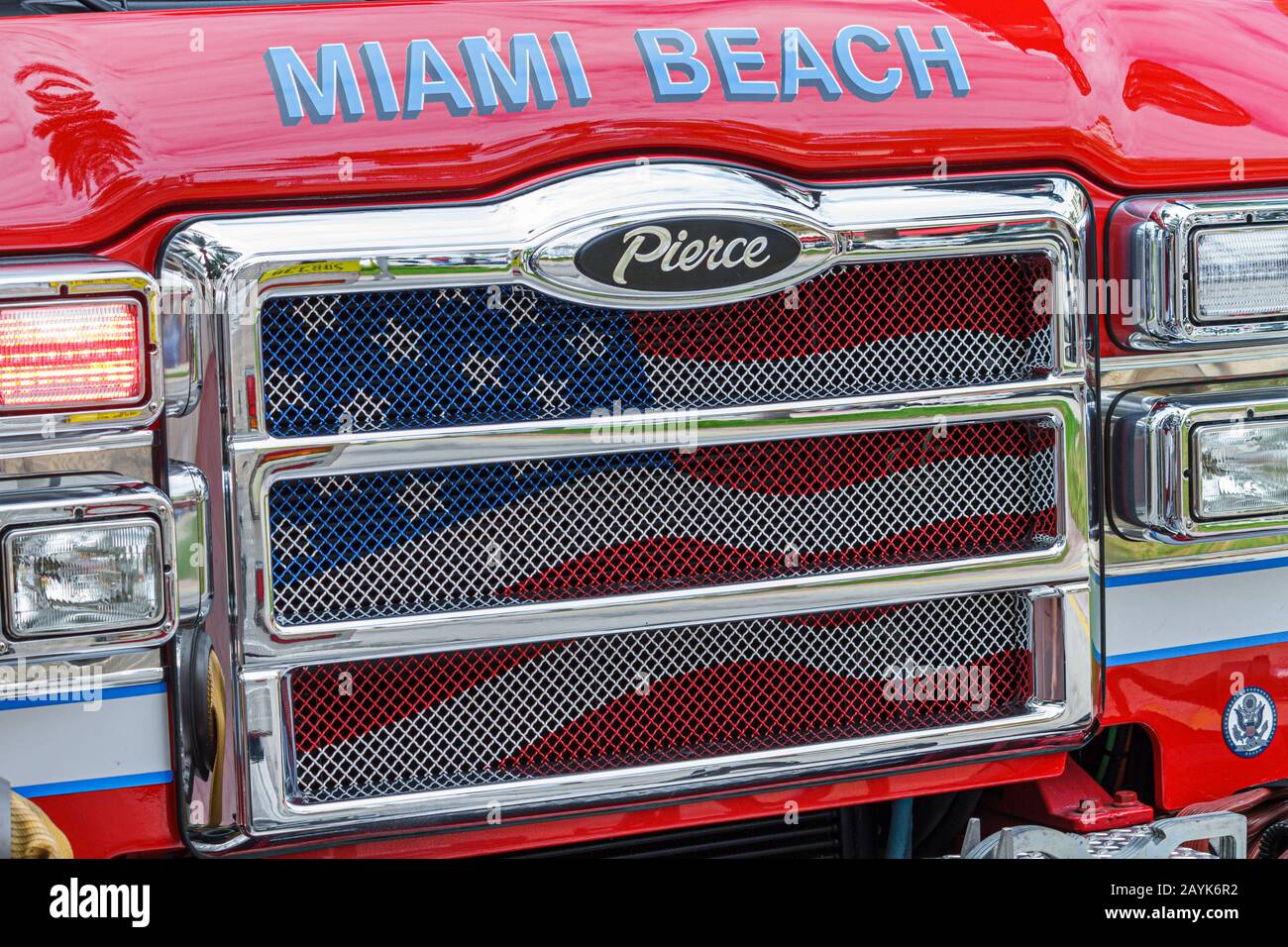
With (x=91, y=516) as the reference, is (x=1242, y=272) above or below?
above

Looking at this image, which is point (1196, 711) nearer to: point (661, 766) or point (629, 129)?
point (661, 766)

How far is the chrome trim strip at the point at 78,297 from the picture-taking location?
195 centimetres

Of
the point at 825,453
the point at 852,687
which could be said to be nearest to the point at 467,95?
the point at 825,453

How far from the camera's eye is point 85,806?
2.12 meters

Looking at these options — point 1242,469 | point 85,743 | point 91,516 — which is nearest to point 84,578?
point 91,516

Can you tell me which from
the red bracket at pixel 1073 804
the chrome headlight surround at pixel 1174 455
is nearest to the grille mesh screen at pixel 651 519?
the chrome headlight surround at pixel 1174 455

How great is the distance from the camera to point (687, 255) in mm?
2150

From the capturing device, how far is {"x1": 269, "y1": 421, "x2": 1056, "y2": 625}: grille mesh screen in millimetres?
2166

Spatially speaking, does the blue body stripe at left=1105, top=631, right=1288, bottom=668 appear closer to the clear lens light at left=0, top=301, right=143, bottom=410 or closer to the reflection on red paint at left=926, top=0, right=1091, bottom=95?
the reflection on red paint at left=926, top=0, right=1091, bottom=95

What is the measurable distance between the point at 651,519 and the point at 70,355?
85 centimetres

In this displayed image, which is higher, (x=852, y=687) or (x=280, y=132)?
(x=280, y=132)
